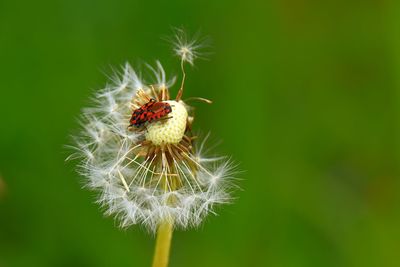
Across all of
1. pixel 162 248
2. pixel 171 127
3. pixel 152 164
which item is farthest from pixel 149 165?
pixel 162 248

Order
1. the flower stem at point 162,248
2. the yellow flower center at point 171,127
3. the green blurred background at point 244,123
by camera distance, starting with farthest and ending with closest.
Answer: the green blurred background at point 244,123 < the yellow flower center at point 171,127 < the flower stem at point 162,248

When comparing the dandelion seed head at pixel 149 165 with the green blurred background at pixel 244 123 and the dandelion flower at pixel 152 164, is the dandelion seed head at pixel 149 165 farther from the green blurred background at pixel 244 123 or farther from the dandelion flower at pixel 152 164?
the green blurred background at pixel 244 123

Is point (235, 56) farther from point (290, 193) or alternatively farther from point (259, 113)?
point (290, 193)

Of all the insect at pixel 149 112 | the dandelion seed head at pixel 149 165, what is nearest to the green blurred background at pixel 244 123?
the dandelion seed head at pixel 149 165

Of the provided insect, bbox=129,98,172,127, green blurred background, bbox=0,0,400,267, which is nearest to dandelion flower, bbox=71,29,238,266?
insect, bbox=129,98,172,127

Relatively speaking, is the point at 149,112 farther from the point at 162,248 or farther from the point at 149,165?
the point at 162,248

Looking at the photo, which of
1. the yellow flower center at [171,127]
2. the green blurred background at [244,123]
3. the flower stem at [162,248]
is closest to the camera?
A: the flower stem at [162,248]

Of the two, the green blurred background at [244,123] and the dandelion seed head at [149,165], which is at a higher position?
the green blurred background at [244,123]

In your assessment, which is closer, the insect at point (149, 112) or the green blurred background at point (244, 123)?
the insect at point (149, 112)
